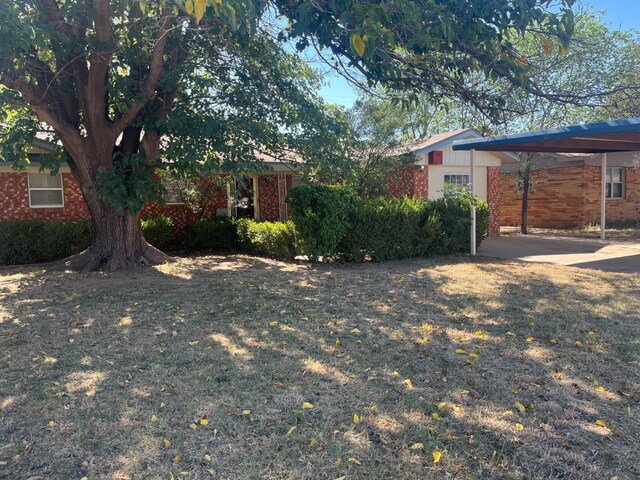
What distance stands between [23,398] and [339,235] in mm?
7096

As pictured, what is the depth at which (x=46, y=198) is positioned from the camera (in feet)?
44.6

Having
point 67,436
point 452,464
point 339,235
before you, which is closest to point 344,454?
point 452,464

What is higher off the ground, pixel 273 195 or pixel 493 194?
pixel 273 195

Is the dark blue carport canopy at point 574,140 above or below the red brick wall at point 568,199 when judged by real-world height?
above

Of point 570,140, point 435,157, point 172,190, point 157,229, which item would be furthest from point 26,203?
point 570,140

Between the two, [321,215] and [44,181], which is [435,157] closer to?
[321,215]

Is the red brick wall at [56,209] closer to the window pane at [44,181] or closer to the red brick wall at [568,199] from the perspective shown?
the window pane at [44,181]

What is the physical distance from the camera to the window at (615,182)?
20.3m

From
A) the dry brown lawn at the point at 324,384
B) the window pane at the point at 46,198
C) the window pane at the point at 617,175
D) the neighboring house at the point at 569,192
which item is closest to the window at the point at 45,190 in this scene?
the window pane at the point at 46,198

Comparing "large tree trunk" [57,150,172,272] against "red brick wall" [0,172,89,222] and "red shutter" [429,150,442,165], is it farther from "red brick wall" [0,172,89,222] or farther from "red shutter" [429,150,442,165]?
"red shutter" [429,150,442,165]

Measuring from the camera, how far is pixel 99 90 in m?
9.39

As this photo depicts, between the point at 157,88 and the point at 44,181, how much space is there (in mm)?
6071

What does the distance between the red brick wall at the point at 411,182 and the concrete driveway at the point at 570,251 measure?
2.50 m

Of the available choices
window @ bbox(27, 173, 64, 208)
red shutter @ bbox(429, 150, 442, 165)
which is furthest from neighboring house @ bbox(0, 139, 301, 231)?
red shutter @ bbox(429, 150, 442, 165)
